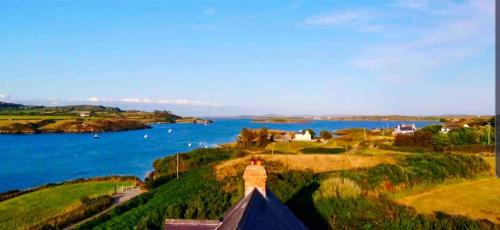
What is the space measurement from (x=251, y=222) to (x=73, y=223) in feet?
82.2

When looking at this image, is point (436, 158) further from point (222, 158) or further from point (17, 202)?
point (17, 202)

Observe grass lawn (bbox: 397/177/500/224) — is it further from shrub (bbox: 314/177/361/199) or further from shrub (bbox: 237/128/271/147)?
shrub (bbox: 237/128/271/147)

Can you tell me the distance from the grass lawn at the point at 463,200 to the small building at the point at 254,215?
21.2 meters

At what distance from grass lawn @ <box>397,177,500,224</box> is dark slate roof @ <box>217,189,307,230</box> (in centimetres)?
2103

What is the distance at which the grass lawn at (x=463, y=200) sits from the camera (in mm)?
29300

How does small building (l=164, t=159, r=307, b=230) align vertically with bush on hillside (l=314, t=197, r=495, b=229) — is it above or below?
above

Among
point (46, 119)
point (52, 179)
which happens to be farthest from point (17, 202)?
point (46, 119)

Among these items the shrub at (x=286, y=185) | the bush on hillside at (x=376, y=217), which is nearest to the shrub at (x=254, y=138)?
the shrub at (x=286, y=185)

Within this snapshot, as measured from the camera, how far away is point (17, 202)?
40062mm

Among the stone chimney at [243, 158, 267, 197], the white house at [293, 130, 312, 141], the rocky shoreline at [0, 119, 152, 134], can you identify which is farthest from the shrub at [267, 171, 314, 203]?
the rocky shoreline at [0, 119, 152, 134]

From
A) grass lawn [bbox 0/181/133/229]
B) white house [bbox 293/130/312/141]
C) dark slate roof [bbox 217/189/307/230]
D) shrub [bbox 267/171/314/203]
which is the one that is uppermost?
dark slate roof [bbox 217/189/307/230]

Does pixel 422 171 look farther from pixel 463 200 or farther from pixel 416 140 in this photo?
pixel 416 140

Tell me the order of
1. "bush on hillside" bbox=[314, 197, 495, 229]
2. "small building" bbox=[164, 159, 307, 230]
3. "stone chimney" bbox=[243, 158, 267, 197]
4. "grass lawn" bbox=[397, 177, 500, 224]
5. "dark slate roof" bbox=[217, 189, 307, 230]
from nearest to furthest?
"dark slate roof" bbox=[217, 189, 307, 230] < "small building" bbox=[164, 159, 307, 230] < "stone chimney" bbox=[243, 158, 267, 197] < "bush on hillside" bbox=[314, 197, 495, 229] < "grass lawn" bbox=[397, 177, 500, 224]

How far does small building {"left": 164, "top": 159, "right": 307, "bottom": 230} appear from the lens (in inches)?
323
